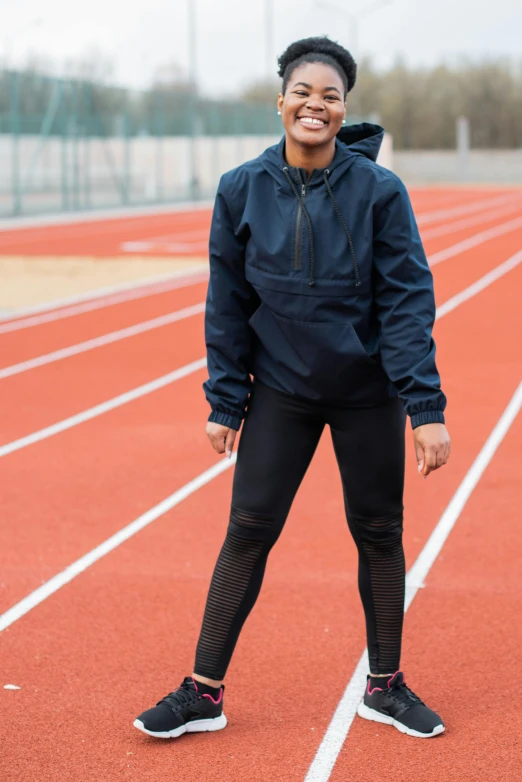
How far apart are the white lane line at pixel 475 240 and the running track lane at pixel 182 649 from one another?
1434cm

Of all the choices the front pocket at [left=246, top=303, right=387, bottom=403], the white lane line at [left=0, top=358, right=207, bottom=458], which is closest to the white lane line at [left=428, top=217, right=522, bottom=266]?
the white lane line at [left=0, top=358, right=207, bottom=458]

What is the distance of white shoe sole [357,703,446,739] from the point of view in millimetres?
3467

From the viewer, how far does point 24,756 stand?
3348 mm

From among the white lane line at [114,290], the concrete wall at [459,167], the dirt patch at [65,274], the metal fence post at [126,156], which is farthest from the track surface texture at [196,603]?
the concrete wall at [459,167]

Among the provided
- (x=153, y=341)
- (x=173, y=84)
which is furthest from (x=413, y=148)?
(x=153, y=341)

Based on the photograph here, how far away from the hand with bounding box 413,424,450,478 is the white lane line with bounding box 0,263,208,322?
33.4ft

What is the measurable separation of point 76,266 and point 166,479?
1328 cm

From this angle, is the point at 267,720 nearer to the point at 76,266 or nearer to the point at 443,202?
the point at 76,266

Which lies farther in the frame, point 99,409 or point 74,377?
point 74,377

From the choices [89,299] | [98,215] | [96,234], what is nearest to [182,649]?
[89,299]

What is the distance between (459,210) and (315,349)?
33511mm

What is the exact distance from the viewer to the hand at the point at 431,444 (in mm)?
3211

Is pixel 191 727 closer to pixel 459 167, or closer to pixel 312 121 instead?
pixel 312 121

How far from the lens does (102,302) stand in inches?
571
